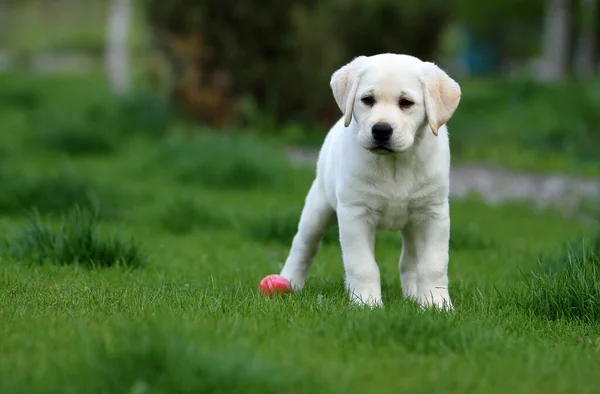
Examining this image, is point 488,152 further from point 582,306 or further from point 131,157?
point 582,306

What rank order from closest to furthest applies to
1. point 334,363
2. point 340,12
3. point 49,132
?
point 334,363 < point 49,132 < point 340,12

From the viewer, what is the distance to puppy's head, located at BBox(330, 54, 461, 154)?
4035 mm

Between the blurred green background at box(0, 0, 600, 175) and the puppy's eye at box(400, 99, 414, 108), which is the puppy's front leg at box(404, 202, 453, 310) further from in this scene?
the blurred green background at box(0, 0, 600, 175)

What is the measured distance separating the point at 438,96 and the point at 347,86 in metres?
0.44

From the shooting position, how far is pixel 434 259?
4262 mm

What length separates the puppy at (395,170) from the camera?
4141 mm

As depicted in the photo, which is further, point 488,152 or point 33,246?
point 488,152

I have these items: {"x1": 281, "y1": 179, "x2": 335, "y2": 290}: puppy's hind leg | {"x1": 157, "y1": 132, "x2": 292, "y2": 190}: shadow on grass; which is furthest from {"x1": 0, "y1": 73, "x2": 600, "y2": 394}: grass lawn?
{"x1": 157, "y1": 132, "x2": 292, "y2": 190}: shadow on grass

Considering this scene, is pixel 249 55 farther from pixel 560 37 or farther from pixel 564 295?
pixel 560 37

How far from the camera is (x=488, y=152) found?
12.0 metres

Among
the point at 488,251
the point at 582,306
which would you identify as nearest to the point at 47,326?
the point at 582,306

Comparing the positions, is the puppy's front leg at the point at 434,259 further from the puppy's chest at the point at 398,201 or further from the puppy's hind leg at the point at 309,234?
the puppy's hind leg at the point at 309,234

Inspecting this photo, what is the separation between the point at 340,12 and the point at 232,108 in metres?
2.64

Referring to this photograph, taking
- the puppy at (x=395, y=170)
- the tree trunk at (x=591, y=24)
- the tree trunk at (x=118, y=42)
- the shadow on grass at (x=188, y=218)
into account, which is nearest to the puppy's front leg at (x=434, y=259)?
the puppy at (x=395, y=170)
